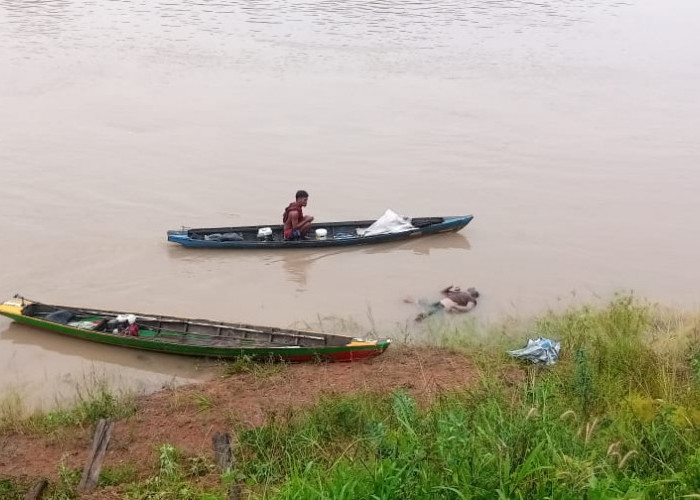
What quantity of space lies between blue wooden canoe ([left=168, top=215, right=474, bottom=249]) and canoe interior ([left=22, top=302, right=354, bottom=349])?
7.90 feet

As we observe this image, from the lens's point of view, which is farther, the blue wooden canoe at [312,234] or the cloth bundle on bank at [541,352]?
the blue wooden canoe at [312,234]

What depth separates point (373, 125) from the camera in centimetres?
1653

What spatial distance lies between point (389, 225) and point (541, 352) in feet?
14.6

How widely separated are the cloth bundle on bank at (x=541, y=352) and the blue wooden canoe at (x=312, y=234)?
→ 13.1 ft

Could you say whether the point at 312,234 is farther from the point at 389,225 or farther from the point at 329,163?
the point at 329,163

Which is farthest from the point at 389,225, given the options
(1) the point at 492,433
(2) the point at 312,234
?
(1) the point at 492,433

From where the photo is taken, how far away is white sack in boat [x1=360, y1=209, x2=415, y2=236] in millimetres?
11070

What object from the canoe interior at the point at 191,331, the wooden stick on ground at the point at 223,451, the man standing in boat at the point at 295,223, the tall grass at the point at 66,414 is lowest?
the tall grass at the point at 66,414

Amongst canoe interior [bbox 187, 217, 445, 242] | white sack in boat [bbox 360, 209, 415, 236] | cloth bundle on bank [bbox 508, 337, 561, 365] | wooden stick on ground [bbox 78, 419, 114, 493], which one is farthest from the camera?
white sack in boat [bbox 360, 209, 415, 236]

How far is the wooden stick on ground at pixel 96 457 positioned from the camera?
5262 millimetres

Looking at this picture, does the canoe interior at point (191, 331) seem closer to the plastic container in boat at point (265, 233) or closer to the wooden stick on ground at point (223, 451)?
the wooden stick on ground at point (223, 451)

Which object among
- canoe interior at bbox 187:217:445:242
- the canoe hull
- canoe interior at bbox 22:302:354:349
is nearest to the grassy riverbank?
the canoe hull

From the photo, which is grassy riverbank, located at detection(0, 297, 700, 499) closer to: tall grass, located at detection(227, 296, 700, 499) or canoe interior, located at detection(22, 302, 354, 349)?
tall grass, located at detection(227, 296, 700, 499)

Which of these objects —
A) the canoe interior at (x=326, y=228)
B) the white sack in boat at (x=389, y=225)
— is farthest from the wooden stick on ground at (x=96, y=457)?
the white sack in boat at (x=389, y=225)
